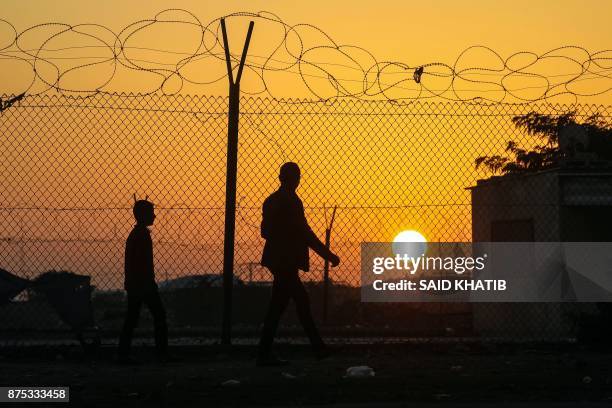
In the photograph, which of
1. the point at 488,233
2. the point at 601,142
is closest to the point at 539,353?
the point at 488,233

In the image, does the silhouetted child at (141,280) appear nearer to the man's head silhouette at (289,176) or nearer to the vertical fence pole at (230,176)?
the vertical fence pole at (230,176)

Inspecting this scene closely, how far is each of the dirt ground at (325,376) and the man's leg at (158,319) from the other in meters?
0.17

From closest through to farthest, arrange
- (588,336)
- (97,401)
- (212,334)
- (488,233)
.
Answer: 1. (97,401)
2. (588,336)
3. (212,334)
4. (488,233)

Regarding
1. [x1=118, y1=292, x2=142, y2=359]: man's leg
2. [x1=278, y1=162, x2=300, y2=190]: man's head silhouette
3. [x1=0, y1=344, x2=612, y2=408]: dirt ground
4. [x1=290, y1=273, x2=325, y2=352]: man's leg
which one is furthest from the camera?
[x1=118, y1=292, x2=142, y2=359]: man's leg

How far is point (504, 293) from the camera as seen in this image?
21344 mm

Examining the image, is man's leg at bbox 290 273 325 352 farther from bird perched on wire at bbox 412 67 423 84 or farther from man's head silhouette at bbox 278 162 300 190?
bird perched on wire at bbox 412 67 423 84

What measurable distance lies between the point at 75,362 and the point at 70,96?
2646 mm

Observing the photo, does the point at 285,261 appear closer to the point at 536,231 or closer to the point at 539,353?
the point at 539,353

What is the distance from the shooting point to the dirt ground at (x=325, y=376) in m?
7.62

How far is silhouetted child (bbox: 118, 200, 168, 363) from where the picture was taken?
10531 mm

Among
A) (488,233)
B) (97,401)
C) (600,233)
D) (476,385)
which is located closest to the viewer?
(97,401)

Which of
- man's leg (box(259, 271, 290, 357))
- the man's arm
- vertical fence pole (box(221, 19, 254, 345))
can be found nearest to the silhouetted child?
vertical fence pole (box(221, 19, 254, 345))

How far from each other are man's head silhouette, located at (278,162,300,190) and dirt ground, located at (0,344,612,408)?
5.29ft

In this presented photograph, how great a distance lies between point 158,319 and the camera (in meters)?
10.7
